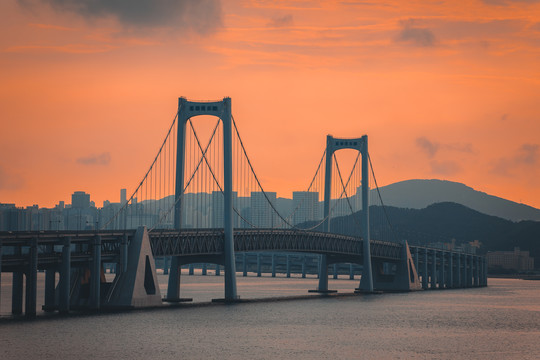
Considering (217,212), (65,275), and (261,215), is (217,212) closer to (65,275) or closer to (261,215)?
(65,275)

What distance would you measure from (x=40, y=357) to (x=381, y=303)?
183 ft

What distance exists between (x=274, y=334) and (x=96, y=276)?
13.3m

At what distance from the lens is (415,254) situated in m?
140

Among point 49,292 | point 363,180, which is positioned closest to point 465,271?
point 363,180

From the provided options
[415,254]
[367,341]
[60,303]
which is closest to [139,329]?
[60,303]

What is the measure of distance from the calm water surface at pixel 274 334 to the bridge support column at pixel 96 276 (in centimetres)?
285

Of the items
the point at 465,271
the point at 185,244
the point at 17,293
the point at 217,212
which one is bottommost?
the point at 17,293

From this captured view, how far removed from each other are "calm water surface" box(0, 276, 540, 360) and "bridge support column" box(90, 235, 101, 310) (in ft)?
9.37

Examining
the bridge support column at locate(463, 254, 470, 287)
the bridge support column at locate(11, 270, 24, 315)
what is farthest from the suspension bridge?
the bridge support column at locate(463, 254, 470, 287)

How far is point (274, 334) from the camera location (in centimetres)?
6438

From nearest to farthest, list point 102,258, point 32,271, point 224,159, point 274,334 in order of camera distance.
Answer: point 32,271 → point 274,334 → point 102,258 → point 224,159

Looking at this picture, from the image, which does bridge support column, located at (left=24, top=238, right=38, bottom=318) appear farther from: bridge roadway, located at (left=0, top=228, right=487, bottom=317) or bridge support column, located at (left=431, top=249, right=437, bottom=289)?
bridge support column, located at (left=431, top=249, right=437, bottom=289)

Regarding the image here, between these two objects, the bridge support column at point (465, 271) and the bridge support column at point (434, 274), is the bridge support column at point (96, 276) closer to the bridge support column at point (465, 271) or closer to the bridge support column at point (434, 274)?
the bridge support column at point (434, 274)

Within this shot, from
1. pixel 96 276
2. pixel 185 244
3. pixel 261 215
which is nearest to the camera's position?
pixel 96 276
